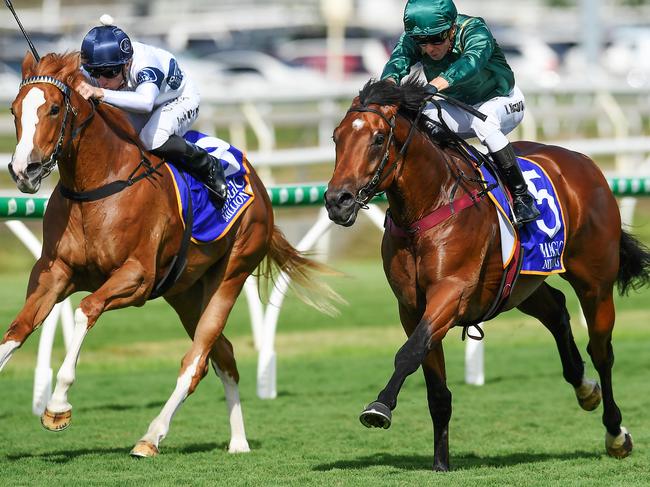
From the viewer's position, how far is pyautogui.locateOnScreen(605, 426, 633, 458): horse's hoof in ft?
19.0

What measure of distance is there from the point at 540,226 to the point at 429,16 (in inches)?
42.1

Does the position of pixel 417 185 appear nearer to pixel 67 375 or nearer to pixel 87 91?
pixel 87 91

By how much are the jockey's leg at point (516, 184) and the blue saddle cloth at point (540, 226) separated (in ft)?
0.20

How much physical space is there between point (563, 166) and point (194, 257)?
1840mm

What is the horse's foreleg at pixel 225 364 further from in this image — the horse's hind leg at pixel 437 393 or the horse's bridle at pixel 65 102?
the horse's bridle at pixel 65 102

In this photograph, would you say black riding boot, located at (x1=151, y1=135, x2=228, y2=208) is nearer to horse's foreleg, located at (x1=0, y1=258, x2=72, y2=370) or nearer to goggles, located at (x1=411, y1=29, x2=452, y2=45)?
horse's foreleg, located at (x1=0, y1=258, x2=72, y2=370)

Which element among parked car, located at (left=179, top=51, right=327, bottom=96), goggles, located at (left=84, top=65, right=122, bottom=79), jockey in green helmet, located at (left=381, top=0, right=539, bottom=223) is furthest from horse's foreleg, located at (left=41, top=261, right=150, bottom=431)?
parked car, located at (left=179, top=51, right=327, bottom=96)

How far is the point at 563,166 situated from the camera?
6211 mm

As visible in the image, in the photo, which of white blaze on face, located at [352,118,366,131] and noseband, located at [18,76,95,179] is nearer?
white blaze on face, located at [352,118,366,131]

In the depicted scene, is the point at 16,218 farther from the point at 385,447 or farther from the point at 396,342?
the point at 396,342

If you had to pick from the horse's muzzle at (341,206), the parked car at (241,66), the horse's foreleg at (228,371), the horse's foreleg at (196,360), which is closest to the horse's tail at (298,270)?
the horse's foreleg at (196,360)

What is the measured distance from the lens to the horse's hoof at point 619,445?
5777 mm

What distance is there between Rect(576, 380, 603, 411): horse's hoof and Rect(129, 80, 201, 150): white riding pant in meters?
2.32

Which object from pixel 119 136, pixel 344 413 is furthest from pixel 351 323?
pixel 119 136
